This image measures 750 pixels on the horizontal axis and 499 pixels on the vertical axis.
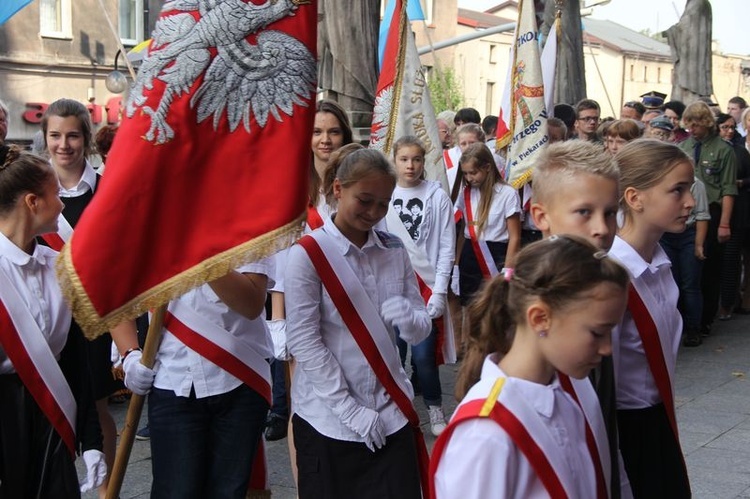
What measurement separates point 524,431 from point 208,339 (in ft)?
5.87

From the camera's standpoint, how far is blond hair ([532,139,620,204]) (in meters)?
3.31

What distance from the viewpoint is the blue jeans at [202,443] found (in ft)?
12.7

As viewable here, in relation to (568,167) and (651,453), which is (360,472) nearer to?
(651,453)

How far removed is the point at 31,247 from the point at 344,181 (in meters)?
1.18

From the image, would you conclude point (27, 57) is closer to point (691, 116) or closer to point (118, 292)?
point (691, 116)

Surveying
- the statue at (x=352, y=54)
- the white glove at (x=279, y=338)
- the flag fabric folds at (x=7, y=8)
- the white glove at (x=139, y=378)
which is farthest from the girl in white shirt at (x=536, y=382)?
the statue at (x=352, y=54)

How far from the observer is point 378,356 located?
409cm

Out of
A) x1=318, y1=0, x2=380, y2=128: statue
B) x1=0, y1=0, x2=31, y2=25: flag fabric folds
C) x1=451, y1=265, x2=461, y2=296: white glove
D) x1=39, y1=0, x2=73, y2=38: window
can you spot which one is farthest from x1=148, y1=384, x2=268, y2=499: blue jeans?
x1=39, y1=0, x2=73, y2=38: window

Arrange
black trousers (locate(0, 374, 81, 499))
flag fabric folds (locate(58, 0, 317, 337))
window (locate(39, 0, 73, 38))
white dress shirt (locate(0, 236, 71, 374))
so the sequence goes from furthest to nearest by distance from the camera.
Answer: window (locate(39, 0, 73, 38)), white dress shirt (locate(0, 236, 71, 374)), black trousers (locate(0, 374, 81, 499)), flag fabric folds (locate(58, 0, 317, 337))

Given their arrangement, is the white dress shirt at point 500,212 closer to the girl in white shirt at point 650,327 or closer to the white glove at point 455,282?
the white glove at point 455,282

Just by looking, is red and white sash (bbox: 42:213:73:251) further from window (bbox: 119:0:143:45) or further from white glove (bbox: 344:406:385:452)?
window (bbox: 119:0:143:45)

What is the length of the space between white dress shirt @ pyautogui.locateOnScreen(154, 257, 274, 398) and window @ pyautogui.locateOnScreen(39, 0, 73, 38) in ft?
88.6

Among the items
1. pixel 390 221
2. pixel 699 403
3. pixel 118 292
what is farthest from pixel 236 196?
pixel 699 403

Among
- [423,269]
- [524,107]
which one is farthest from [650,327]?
[524,107]
